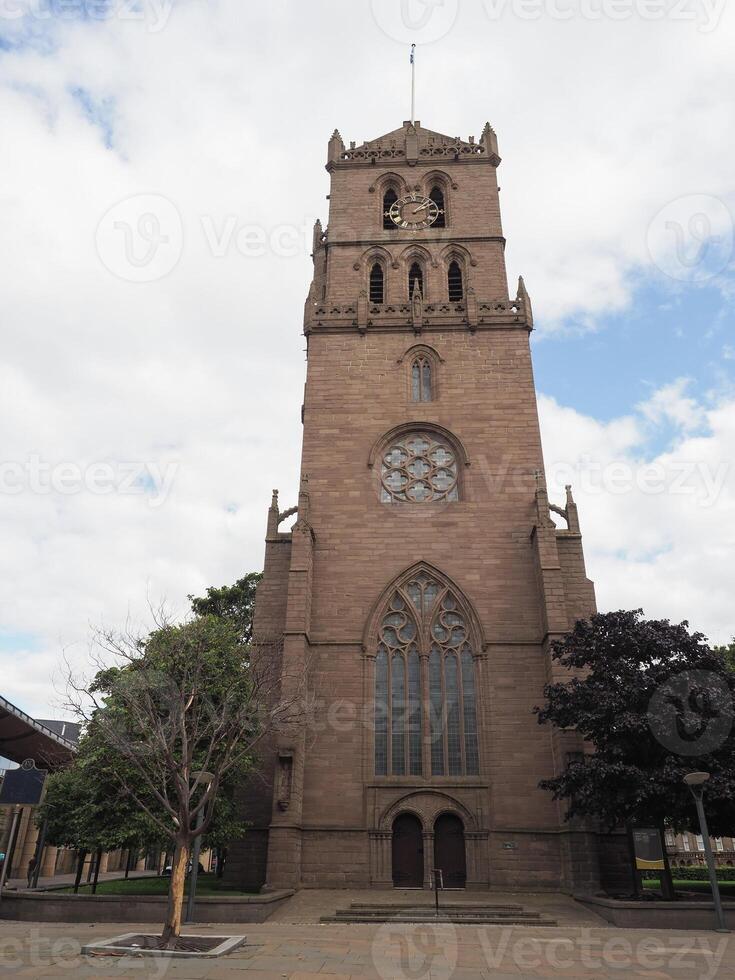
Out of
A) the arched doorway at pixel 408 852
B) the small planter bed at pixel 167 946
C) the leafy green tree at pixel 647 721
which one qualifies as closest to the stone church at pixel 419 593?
the arched doorway at pixel 408 852

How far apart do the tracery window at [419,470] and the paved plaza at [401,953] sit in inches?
618

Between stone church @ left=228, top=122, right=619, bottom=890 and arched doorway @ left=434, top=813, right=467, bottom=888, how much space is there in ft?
0.15

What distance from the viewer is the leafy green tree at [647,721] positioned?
18.2 meters

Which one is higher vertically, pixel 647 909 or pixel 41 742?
pixel 41 742

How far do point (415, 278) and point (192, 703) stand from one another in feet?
80.3

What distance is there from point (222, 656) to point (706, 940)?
14.9 metres

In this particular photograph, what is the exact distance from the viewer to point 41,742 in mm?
39094

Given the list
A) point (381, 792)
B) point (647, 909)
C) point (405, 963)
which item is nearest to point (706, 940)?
point (647, 909)

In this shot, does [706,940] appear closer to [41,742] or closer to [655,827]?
[655,827]

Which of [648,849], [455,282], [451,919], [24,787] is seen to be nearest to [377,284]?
[455,282]

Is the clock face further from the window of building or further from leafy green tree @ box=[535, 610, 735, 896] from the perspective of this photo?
leafy green tree @ box=[535, 610, 735, 896]

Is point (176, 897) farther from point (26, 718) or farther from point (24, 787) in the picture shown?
point (26, 718)

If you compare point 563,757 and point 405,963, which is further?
point 563,757

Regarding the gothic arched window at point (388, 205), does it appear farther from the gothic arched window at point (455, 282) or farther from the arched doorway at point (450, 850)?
the arched doorway at point (450, 850)
